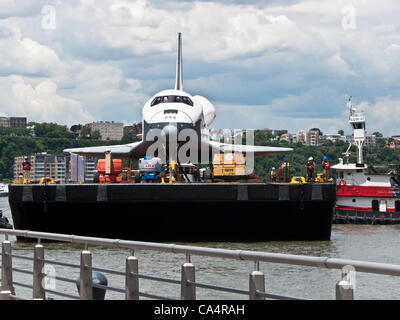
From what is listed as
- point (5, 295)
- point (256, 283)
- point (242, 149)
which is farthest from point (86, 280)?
point (242, 149)

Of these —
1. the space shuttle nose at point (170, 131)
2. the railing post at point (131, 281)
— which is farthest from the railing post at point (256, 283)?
the space shuttle nose at point (170, 131)

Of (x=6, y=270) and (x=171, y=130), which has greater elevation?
(x=171, y=130)

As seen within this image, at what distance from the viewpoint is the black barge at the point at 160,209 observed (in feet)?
89.8

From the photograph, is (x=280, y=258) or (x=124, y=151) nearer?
(x=280, y=258)

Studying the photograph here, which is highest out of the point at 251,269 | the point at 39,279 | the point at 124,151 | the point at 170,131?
the point at 170,131

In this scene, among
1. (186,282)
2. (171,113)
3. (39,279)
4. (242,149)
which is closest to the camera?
(186,282)

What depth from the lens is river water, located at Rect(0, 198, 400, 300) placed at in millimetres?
9844

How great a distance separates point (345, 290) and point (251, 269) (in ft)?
26.3

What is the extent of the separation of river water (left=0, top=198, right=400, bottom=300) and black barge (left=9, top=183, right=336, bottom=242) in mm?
754

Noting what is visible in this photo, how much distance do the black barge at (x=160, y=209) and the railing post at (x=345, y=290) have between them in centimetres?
2161

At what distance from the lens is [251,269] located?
1361 centimetres

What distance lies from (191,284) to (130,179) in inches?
1075

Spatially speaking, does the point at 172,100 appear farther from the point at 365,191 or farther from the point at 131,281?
the point at 131,281
